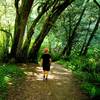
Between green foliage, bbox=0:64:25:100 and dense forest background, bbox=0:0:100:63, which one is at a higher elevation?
dense forest background, bbox=0:0:100:63

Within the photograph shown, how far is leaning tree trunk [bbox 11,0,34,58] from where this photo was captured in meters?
18.8

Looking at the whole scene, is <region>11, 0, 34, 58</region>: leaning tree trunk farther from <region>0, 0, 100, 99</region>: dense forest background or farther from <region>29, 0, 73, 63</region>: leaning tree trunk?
<region>29, 0, 73, 63</region>: leaning tree trunk

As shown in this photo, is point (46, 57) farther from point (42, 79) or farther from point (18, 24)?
point (18, 24)

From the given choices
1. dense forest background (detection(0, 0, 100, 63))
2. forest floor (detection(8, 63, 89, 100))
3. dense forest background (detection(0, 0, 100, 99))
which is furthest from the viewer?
dense forest background (detection(0, 0, 100, 63))

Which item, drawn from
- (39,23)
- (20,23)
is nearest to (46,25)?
(20,23)

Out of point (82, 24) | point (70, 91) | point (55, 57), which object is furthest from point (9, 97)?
point (82, 24)

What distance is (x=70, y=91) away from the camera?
39.5 ft

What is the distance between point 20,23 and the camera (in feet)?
65.1

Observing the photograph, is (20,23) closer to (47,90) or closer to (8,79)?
(8,79)

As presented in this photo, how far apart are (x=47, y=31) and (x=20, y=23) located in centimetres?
319

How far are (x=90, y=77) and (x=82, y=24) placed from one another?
20.0m

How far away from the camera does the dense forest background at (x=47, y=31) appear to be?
17686 mm

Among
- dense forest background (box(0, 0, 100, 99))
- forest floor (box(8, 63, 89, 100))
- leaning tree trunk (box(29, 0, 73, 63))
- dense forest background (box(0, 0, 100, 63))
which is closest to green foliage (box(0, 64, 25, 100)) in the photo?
forest floor (box(8, 63, 89, 100))

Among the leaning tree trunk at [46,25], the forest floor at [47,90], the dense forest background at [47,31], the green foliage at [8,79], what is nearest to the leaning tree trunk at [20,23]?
the dense forest background at [47,31]
